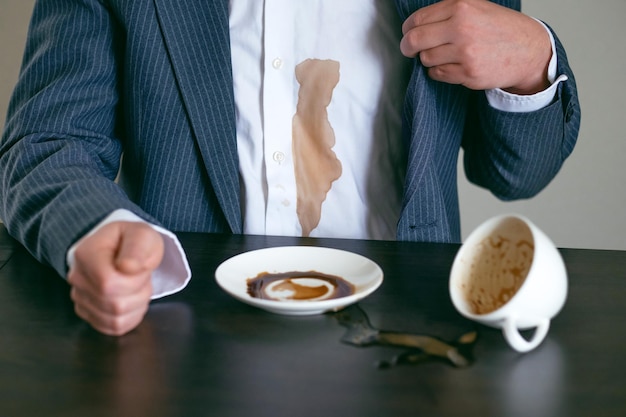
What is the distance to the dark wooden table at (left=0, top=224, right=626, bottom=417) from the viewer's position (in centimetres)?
53

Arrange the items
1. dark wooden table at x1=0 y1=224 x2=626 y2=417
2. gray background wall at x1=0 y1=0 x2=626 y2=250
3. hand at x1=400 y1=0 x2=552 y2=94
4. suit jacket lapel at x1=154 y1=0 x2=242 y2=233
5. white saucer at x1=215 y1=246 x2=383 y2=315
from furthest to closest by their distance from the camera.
Answer: gray background wall at x1=0 y1=0 x2=626 y2=250 → suit jacket lapel at x1=154 y1=0 x2=242 y2=233 → hand at x1=400 y1=0 x2=552 y2=94 → white saucer at x1=215 y1=246 x2=383 y2=315 → dark wooden table at x1=0 y1=224 x2=626 y2=417

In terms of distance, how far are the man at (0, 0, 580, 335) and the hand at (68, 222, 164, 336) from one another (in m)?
0.31

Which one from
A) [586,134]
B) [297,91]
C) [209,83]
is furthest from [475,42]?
[586,134]

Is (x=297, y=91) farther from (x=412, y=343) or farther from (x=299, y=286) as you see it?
(x=412, y=343)

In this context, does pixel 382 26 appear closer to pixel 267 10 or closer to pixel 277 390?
pixel 267 10

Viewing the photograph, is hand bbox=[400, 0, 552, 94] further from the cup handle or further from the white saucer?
the cup handle

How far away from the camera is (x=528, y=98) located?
1032 millimetres

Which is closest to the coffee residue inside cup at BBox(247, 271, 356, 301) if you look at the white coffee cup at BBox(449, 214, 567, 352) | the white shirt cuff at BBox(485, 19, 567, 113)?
the white coffee cup at BBox(449, 214, 567, 352)

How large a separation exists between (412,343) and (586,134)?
1753 mm

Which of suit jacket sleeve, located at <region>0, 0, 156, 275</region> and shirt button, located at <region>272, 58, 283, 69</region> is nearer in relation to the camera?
suit jacket sleeve, located at <region>0, 0, 156, 275</region>

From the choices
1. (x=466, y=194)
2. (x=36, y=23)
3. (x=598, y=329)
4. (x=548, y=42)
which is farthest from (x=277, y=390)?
(x=466, y=194)

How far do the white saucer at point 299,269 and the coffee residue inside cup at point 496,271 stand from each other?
10cm

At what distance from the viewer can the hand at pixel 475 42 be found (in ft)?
3.17

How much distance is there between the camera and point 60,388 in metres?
0.55
